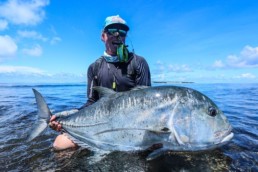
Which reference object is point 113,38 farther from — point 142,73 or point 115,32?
point 142,73

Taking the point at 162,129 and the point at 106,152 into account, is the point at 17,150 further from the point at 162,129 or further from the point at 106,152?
the point at 162,129

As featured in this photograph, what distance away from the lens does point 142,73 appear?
16.8ft

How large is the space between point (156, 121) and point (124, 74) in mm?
2061

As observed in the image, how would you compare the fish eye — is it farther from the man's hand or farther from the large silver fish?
the man's hand

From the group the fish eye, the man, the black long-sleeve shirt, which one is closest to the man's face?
the man

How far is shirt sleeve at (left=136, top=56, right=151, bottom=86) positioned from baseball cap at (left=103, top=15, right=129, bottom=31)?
80 centimetres

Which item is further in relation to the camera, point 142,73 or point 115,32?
point 115,32

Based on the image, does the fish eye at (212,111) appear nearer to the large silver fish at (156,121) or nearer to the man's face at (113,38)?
the large silver fish at (156,121)

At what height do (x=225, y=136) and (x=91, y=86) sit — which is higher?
(x=91, y=86)

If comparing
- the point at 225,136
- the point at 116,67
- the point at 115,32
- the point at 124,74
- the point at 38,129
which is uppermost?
the point at 115,32

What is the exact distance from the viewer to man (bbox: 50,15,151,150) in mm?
5086

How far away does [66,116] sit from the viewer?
14.6 feet

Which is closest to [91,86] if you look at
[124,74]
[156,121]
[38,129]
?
[124,74]

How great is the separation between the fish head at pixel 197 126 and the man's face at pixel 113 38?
2491 mm
